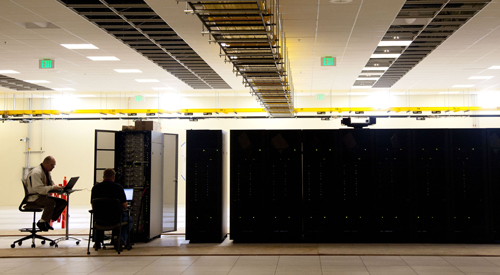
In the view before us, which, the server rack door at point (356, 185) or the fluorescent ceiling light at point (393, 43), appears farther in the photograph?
the fluorescent ceiling light at point (393, 43)

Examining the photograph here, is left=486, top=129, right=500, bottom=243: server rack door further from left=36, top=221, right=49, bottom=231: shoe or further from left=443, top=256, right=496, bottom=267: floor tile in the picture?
left=36, top=221, right=49, bottom=231: shoe

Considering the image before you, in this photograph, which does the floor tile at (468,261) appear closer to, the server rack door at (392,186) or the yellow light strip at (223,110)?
the server rack door at (392,186)

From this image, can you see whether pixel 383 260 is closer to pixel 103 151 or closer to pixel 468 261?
pixel 468 261

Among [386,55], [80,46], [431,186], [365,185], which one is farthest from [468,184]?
[80,46]

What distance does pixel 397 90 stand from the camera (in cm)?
1590

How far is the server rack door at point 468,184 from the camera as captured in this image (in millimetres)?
7223

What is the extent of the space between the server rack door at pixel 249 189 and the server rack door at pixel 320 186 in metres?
0.68

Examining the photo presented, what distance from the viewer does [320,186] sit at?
7531 millimetres

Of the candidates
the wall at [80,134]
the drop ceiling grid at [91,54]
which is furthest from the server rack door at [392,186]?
the wall at [80,134]

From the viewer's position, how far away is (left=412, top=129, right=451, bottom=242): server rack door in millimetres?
7273

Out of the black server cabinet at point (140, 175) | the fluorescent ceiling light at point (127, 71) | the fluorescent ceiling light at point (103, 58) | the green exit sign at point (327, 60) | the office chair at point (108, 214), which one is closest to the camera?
the office chair at point (108, 214)

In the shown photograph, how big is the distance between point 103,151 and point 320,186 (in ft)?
12.5

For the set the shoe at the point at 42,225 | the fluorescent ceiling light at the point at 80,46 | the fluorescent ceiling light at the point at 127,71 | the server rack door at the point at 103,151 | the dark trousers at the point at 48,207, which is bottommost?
the shoe at the point at 42,225

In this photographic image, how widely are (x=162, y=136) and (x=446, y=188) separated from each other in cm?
507
